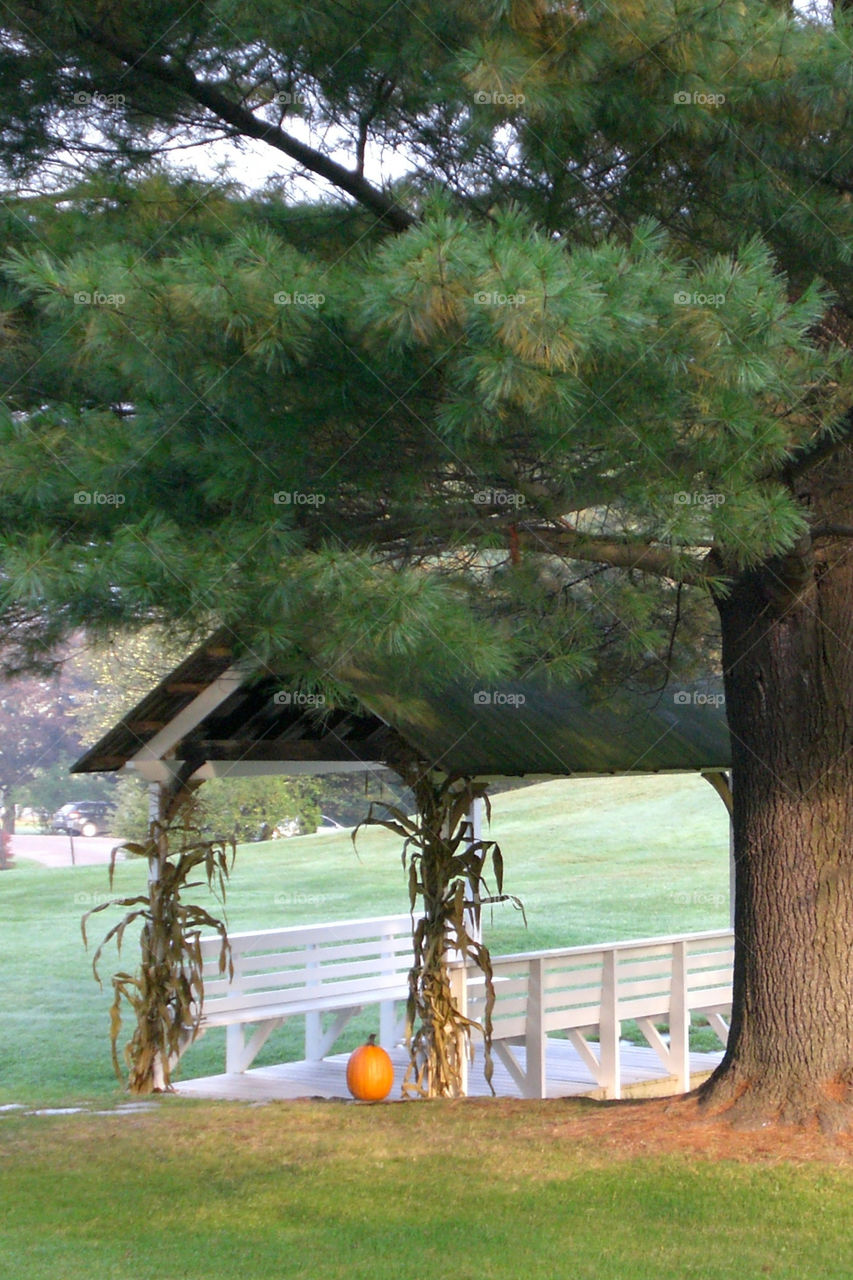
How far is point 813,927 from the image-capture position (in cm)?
608

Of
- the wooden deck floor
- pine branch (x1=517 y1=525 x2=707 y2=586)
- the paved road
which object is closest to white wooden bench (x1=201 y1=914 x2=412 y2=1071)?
the wooden deck floor

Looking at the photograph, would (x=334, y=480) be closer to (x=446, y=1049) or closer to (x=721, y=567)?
(x=721, y=567)

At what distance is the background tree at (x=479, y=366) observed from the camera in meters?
4.12

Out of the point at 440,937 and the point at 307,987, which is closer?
the point at 440,937

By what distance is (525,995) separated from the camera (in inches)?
362

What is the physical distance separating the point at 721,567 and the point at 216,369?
262cm

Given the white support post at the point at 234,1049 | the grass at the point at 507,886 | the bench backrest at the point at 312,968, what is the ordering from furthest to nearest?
the grass at the point at 507,886, the white support post at the point at 234,1049, the bench backrest at the point at 312,968

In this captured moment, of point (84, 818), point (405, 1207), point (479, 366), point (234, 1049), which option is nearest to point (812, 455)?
point (479, 366)

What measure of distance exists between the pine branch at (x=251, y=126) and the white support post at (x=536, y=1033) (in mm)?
4717

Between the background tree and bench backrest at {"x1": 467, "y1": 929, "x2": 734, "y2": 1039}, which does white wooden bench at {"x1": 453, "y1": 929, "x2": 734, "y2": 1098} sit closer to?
bench backrest at {"x1": 467, "y1": 929, "x2": 734, "y2": 1039}

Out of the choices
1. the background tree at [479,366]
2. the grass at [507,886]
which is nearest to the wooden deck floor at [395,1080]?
the background tree at [479,366]

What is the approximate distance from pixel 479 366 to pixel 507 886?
28.8 metres

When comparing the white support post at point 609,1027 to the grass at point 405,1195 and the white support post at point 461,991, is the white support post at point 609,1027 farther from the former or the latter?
the grass at point 405,1195

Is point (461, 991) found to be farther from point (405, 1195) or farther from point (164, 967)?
point (405, 1195)
